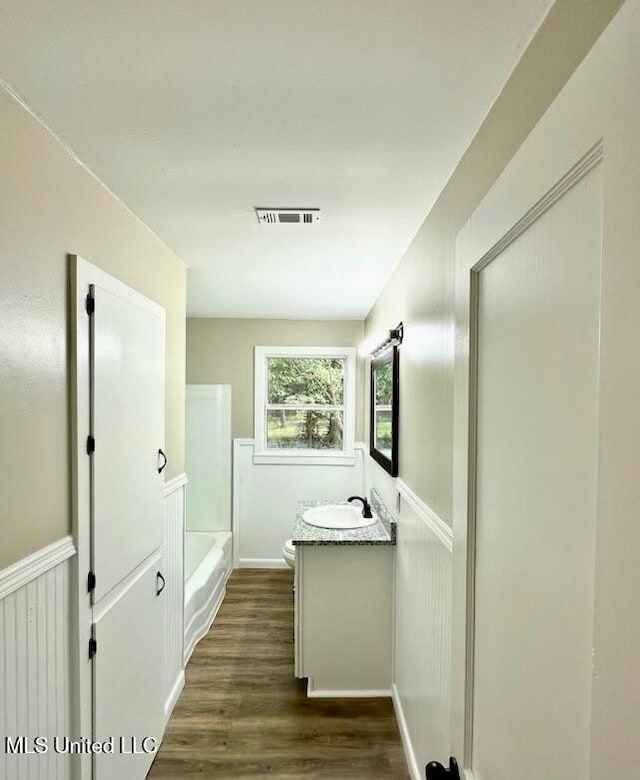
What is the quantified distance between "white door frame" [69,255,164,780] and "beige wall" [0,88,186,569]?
3cm

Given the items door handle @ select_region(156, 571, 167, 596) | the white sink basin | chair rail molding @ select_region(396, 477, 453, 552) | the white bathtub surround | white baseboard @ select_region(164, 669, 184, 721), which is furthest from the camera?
the white bathtub surround

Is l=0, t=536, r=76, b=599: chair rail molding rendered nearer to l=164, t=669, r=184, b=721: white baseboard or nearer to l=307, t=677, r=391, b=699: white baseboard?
l=164, t=669, r=184, b=721: white baseboard

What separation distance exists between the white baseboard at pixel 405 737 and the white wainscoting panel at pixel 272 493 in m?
2.05

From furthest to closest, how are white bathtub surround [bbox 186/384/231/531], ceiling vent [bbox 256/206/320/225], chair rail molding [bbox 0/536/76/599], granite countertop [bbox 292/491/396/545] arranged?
1. white bathtub surround [bbox 186/384/231/531]
2. granite countertop [bbox 292/491/396/545]
3. ceiling vent [bbox 256/206/320/225]
4. chair rail molding [bbox 0/536/76/599]

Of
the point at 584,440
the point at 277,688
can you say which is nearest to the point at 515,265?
the point at 584,440

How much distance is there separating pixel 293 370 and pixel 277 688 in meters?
2.71

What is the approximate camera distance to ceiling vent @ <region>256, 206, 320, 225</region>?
1.82 m

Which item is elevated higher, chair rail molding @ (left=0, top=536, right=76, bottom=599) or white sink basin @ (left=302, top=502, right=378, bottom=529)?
chair rail molding @ (left=0, top=536, right=76, bottom=599)

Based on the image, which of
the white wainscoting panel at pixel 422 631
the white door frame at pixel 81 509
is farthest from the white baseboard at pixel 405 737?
the white door frame at pixel 81 509

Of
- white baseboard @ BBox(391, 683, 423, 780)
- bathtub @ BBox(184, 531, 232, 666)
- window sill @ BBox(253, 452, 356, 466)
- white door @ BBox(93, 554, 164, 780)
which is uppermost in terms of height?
window sill @ BBox(253, 452, 356, 466)

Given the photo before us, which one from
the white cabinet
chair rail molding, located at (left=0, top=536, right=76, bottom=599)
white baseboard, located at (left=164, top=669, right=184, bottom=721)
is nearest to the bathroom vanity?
the white cabinet

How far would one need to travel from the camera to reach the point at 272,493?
444 cm

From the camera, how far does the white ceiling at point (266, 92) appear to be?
0.89 metres

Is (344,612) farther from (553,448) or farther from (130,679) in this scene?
(553,448)
